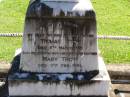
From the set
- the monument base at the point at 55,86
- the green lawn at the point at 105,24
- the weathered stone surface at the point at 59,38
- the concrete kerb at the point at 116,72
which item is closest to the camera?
the weathered stone surface at the point at 59,38

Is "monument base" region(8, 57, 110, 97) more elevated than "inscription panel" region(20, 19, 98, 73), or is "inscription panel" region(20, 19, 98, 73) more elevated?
"inscription panel" region(20, 19, 98, 73)

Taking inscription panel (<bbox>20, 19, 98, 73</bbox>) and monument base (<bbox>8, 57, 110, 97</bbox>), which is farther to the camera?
monument base (<bbox>8, 57, 110, 97</bbox>)

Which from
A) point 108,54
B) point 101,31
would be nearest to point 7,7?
point 101,31

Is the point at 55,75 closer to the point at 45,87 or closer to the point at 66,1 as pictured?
the point at 45,87

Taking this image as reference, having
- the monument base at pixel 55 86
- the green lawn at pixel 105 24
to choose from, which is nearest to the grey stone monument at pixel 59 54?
the monument base at pixel 55 86

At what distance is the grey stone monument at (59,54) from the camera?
6.53 m

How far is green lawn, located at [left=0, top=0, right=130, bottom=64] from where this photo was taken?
10.2 metres

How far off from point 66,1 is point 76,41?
0.67 meters

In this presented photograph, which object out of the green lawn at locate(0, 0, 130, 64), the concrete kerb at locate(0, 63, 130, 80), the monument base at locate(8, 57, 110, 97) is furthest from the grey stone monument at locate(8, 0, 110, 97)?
the green lawn at locate(0, 0, 130, 64)

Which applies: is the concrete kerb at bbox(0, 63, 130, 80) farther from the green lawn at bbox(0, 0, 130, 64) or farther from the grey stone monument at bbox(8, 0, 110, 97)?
the grey stone monument at bbox(8, 0, 110, 97)

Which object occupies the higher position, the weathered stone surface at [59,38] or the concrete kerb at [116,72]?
the weathered stone surface at [59,38]

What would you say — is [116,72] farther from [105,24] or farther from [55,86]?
[105,24]

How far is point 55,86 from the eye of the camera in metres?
6.74

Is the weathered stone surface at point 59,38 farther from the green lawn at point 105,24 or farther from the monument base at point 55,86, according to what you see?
the green lawn at point 105,24
